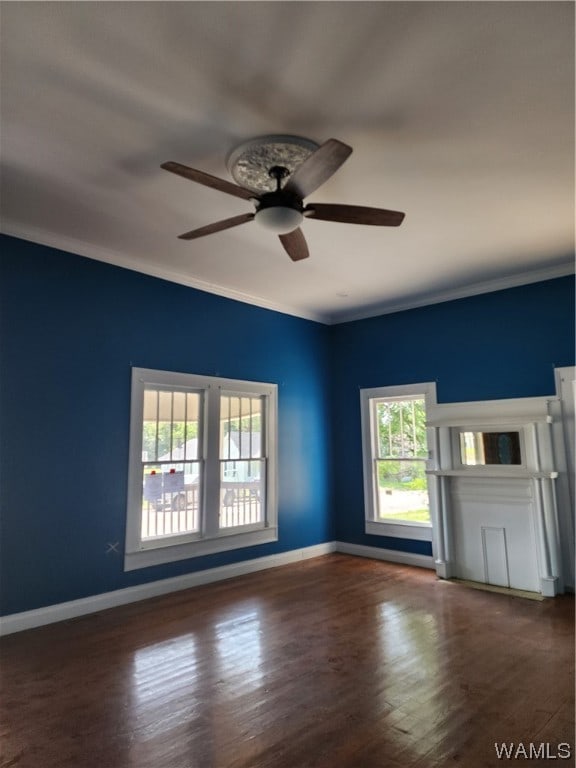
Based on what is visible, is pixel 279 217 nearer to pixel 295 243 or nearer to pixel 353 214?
pixel 353 214

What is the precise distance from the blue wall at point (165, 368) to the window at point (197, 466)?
140 millimetres

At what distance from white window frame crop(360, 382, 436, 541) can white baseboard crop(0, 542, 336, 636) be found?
3.26ft

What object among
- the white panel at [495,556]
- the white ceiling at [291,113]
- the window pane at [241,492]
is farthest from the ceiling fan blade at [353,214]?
the white panel at [495,556]

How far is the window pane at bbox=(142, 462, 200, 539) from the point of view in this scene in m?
4.59

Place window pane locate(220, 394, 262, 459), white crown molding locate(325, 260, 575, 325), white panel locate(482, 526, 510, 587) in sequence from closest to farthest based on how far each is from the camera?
white panel locate(482, 526, 510, 587), white crown molding locate(325, 260, 575, 325), window pane locate(220, 394, 262, 459)

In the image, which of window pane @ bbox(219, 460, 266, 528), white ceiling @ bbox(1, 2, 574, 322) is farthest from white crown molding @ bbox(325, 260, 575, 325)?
window pane @ bbox(219, 460, 266, 528)

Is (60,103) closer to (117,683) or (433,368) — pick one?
(117,683)

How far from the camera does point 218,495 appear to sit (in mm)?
5156

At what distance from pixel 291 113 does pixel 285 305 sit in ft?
12.0

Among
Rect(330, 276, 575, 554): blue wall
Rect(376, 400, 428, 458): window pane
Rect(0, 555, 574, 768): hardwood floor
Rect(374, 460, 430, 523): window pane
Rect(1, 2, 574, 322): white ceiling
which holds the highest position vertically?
Rect(1, 2, 574, 322): white ceiling

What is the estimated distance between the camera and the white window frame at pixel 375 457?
563 centimetres

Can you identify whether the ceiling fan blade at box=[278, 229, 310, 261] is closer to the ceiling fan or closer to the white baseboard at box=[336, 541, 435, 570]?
the ceiling fan

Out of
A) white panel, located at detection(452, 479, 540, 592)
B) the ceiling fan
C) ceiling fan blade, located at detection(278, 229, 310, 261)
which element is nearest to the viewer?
the ceiling fan

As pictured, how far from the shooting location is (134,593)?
4.33m
